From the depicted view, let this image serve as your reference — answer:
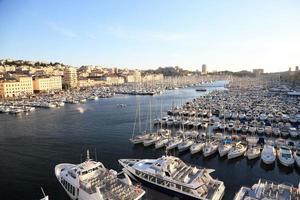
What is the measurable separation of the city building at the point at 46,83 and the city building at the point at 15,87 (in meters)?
2.64

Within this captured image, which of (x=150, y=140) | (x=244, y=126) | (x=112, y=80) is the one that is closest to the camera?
(x=150, y=140)

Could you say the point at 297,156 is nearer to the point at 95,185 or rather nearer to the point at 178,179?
the point at 178,179

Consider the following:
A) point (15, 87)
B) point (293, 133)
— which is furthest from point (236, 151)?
point (15, 87)

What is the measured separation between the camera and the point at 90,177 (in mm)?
10914

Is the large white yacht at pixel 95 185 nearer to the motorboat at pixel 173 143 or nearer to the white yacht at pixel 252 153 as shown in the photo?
the motorboat at pixel 173 143

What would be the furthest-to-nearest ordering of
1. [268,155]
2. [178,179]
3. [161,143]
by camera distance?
1. [161,143]
2. [268,155]
3. [178,179]

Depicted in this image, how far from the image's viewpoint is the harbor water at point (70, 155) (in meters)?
13.0

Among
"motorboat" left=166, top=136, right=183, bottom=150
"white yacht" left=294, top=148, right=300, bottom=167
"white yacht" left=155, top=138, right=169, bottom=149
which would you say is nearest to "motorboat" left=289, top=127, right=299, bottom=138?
"white yacht" left=294, top=148, right=300, bottom=167

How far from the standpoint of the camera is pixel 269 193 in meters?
9.86

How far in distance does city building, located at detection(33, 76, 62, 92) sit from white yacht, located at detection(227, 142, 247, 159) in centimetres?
5455

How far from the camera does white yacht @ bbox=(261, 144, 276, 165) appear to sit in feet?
50.3

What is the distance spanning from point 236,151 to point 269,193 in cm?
663

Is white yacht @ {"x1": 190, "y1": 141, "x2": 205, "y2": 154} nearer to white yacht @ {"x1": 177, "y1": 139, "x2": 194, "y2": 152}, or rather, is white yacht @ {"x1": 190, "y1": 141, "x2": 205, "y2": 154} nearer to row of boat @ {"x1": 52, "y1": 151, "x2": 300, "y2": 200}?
white yacht @ {"x1": 177, "y1": 139, "x2": 194, "y2": 152}

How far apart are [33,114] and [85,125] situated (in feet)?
38.2
